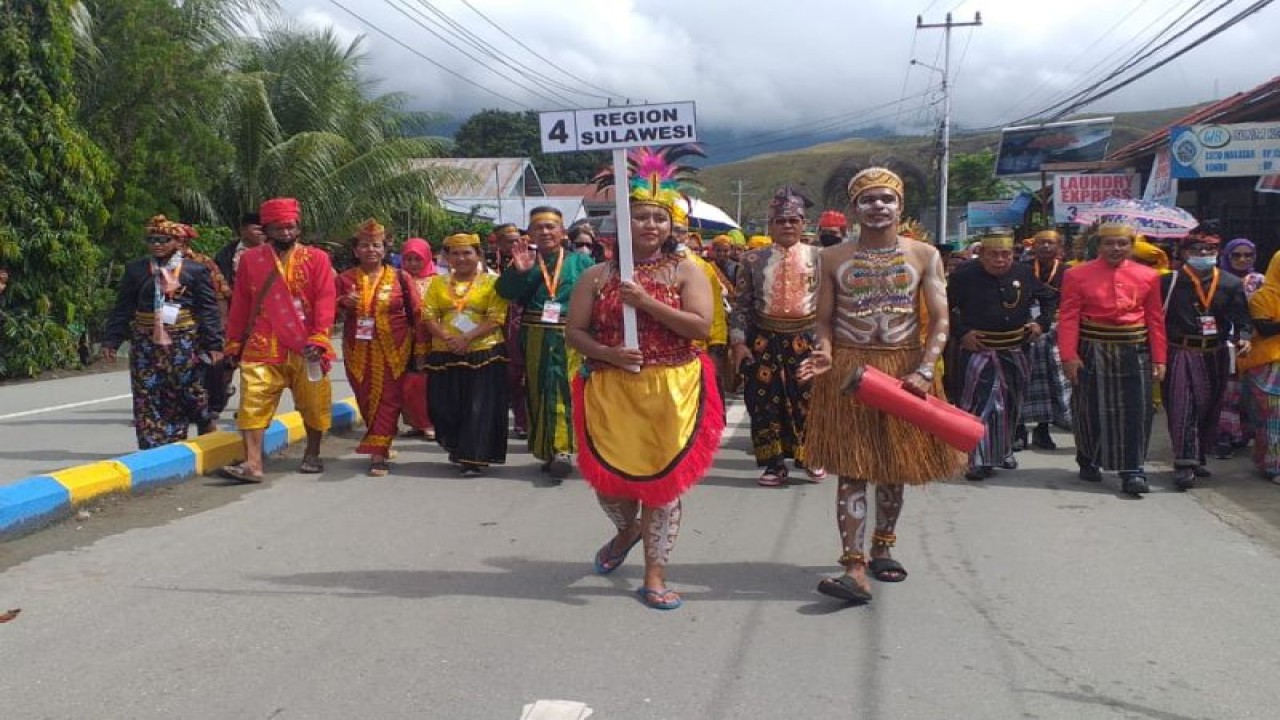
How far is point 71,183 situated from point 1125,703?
14.4 meters

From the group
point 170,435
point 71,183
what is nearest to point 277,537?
point 170,435

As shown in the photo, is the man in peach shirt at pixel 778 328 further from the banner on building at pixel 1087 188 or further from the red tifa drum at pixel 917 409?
the banner on building at pixel 1087 188

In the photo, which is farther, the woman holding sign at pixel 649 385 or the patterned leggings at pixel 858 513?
Result: the patterned leggings at pixel 858 513

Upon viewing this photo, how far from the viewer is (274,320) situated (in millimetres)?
7590

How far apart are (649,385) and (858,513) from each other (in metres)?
1.09

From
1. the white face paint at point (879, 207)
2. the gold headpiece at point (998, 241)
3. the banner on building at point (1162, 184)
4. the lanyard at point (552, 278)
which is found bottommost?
the lanyard at point (552, 278)

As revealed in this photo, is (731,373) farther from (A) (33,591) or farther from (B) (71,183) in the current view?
(B) (71,183)

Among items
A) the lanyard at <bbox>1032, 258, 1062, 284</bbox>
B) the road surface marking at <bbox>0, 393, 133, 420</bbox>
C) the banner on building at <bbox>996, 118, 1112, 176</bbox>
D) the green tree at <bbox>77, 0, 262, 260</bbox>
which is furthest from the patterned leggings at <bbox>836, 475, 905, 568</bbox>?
the banner on building at <bbox>996, 118, 1112, 176</bbox>

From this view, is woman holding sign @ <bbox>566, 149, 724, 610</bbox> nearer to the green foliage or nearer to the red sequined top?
the red sequined top

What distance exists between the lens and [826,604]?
502cm

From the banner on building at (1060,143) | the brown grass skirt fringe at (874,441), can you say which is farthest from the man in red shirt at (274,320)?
the banner on building at (1060,143)

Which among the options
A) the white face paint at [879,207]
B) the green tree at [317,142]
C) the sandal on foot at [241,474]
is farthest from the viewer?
the green tree at [317,142]

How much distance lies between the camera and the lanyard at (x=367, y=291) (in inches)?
325

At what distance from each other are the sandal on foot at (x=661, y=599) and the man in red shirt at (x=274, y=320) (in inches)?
136
